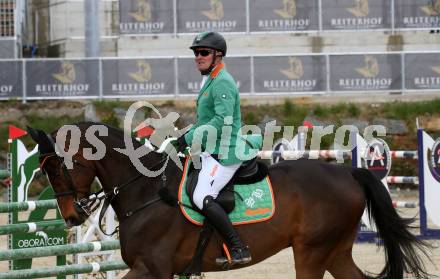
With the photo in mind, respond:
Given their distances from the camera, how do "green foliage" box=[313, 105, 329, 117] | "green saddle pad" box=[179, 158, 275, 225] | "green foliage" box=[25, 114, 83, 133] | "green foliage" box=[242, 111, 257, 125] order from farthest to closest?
Result: "green foliage" box=[313, 105, 329, 117], "green foliage" box=[242, 111, 257, 125], "green foliage" box=[25, 114, 83, 133], "green saddle pad" box=[179, 158, 275, 225]

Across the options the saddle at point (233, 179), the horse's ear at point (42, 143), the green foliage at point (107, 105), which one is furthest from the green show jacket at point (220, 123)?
the green foliage at point (107, 105)

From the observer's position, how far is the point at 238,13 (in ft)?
70.2

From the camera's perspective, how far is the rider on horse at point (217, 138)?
21.0 ft

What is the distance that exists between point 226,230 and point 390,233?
4.73 feet

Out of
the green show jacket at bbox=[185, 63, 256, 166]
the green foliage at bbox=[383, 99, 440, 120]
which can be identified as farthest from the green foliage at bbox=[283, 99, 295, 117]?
the green show jacket at bbox=[185, 63, 256, 166]

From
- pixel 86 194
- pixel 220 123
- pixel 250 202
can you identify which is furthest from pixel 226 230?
pixel 86 194

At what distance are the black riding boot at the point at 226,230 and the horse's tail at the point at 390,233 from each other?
3.93ft

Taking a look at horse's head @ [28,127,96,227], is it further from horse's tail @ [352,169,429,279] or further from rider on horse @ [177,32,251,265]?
horse's tail @ [352,169,429,279]

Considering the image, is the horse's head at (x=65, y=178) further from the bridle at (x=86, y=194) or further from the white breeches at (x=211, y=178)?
the white breeches at (x=211, y=178)

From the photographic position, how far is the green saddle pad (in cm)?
658

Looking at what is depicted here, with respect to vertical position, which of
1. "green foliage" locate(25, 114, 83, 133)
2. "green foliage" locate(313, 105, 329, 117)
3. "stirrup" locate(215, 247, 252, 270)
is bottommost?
"stirrup" locate(215, 247, 252, 270)

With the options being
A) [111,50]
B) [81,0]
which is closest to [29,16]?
[81,0]

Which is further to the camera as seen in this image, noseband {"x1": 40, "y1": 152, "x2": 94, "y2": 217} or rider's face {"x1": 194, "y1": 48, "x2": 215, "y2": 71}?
rider's face {"x1": 194, "y1": 48, "x2": 215, "y2": 71}

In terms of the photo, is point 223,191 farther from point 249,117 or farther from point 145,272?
point 249,117
